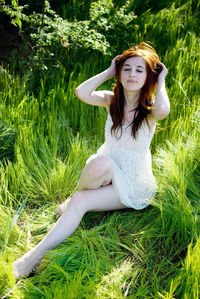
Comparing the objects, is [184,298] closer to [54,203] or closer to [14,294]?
[14,294]

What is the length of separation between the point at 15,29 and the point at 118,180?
6.66 feet

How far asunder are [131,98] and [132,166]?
0.35m

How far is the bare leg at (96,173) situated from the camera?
1.69 m

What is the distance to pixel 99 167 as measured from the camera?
1.69 m

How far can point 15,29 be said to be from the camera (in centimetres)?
316

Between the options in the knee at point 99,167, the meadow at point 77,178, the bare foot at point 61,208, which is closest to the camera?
the meadow at point 77,178

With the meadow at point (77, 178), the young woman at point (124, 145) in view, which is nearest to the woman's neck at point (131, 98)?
the young woman at point (124, 145)

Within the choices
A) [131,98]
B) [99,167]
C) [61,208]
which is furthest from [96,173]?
[131,98]

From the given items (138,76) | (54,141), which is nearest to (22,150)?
(54,141)

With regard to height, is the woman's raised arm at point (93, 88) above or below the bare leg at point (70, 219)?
above

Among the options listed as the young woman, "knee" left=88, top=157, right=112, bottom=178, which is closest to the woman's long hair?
the young woman

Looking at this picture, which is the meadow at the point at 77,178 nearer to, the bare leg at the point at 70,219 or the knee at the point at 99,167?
the bare leg at the point at 70,219

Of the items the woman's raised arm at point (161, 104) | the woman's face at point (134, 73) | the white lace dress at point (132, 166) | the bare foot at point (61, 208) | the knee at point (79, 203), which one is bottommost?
the bare foot at point (61, 208)

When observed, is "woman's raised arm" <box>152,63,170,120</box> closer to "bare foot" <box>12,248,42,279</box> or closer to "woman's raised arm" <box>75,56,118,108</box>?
"woman's raised arm" <box>75,56,118,108</box>
